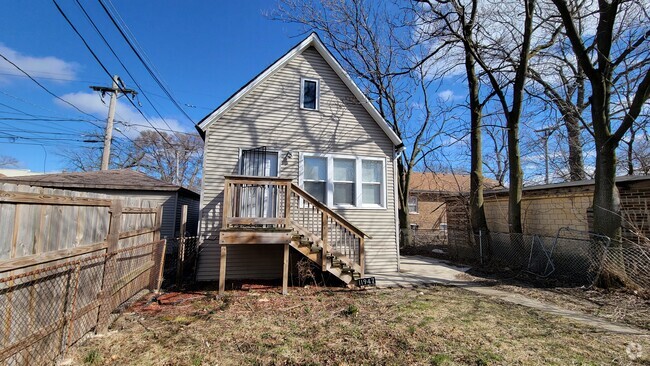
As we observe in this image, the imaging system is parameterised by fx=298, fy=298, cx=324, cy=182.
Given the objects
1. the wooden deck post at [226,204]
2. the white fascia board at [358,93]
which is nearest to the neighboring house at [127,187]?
the wooden deck post at [226,204]

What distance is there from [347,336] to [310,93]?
7066mm

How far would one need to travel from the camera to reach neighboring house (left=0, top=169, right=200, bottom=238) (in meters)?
10.9

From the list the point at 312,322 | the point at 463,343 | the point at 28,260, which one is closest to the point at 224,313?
the point at 312,322

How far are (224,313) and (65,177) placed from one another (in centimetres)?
1077

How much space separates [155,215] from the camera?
6.71 m

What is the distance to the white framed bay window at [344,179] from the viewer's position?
8.81 metres

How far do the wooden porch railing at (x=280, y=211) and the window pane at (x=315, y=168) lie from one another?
39.2 inches

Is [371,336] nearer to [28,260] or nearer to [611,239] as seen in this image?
[28,260]

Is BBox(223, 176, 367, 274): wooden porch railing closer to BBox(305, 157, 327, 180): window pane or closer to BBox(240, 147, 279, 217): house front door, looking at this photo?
BBox(240, 147, 279, 217): house front door

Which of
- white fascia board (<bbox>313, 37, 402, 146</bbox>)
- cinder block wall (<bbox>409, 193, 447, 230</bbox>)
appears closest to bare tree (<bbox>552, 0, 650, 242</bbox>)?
white fascia board (<bbox>313, 37, 402, 146</bbox>)

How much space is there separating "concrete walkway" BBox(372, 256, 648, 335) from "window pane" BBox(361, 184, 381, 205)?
216 centimetres

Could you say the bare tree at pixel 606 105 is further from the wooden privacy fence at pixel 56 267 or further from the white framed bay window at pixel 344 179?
the wooden privacy fence at pixel 56 267

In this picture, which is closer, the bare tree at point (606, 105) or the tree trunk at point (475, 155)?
the bare tree at point (606, 105)

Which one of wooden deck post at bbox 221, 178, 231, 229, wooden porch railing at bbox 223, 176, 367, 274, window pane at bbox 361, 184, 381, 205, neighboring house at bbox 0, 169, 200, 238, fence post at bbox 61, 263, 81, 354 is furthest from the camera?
neighboring house at bbox 0, 169, 200, 238
